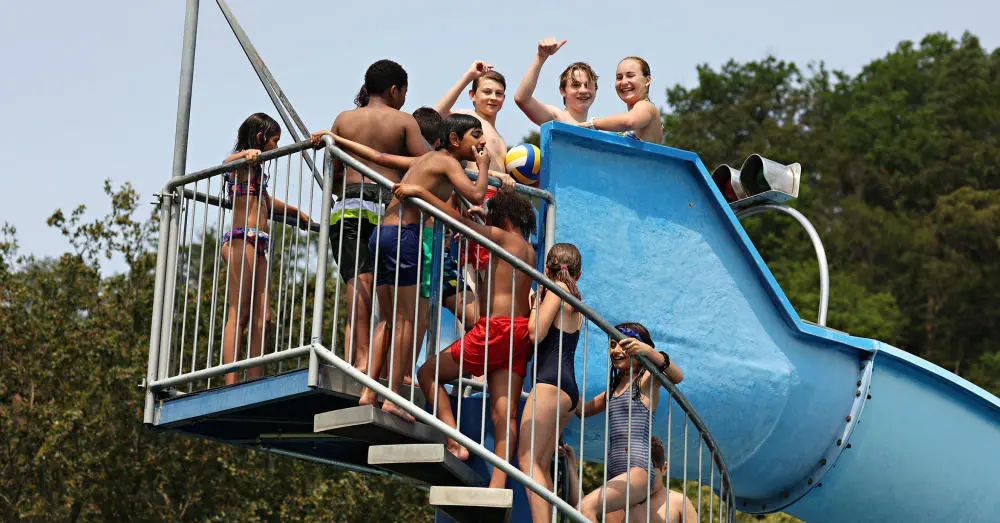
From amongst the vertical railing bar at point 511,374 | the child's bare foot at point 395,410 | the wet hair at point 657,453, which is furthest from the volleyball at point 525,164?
the child's bare foot at point 395,410

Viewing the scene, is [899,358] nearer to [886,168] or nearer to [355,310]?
[355,310]

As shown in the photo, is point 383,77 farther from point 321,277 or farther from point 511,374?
point 511,374

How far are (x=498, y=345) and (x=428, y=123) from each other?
67.1 inches

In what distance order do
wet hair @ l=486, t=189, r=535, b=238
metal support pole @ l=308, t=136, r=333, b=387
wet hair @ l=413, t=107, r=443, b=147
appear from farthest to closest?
wet hair @ l=413, t=107, r=443, b=147 → wet hair @ l=486, t=189, r=535, b=238 → metal support pole @ l=308, t=136, r=333, b=387

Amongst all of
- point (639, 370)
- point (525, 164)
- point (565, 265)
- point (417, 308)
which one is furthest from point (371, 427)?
point (525, 164)

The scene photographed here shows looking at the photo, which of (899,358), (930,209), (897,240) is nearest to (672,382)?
(899,358)

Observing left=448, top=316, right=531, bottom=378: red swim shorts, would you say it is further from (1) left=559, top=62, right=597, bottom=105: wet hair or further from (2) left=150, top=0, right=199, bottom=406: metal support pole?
(1) left=559, top=62, right=597, bottom=105: wet hair

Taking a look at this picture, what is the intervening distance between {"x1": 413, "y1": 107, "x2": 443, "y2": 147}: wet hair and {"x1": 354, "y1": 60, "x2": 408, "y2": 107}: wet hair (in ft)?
1.61

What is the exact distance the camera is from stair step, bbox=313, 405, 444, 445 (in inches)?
277

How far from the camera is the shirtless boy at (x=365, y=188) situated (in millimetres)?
7352

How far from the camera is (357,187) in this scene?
7.43 meters

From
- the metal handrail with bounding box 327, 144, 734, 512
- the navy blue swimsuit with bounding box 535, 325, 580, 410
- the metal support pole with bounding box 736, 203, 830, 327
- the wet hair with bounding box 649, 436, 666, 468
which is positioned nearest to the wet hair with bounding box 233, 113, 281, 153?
the metal handrail with bounding box 327, 144, 734, 512

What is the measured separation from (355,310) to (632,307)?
6.88 feet

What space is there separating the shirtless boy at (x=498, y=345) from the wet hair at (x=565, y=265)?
0.18 metres
